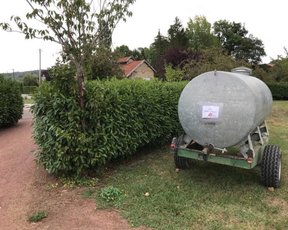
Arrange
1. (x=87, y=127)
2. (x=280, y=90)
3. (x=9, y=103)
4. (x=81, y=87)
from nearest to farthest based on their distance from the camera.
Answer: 1. (x=81, y=87)
2. (x=87, y=127)
3. (x=9, y=103)
4. (x=280, y=90)

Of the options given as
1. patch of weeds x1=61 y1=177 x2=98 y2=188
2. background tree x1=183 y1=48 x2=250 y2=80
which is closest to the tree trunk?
patch of weeds x1=61 y1=177 x2=98 y2=188

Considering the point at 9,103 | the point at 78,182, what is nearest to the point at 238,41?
the point at 9,103

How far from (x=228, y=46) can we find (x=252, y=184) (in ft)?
182

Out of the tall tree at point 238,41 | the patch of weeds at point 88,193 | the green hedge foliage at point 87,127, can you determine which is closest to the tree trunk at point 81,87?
the green hedge foliage at point 87,127

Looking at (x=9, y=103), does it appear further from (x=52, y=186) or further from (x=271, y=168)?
(x=271, y=168)

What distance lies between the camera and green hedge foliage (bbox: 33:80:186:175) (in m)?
5.31

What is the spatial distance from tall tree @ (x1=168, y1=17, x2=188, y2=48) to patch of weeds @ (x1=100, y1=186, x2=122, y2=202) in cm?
4015

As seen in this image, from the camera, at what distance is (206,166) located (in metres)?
6.36

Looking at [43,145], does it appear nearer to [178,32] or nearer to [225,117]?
[225,117]

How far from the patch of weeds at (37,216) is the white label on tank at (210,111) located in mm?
2717

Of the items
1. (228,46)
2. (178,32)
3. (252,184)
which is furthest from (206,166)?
(228,46)

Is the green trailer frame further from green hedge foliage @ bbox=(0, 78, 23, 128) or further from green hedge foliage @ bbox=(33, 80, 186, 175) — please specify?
green hedge foliage @ bbox=(0, 78, 23, 128)

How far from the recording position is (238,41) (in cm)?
5591

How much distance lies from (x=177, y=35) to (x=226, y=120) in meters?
43.5
